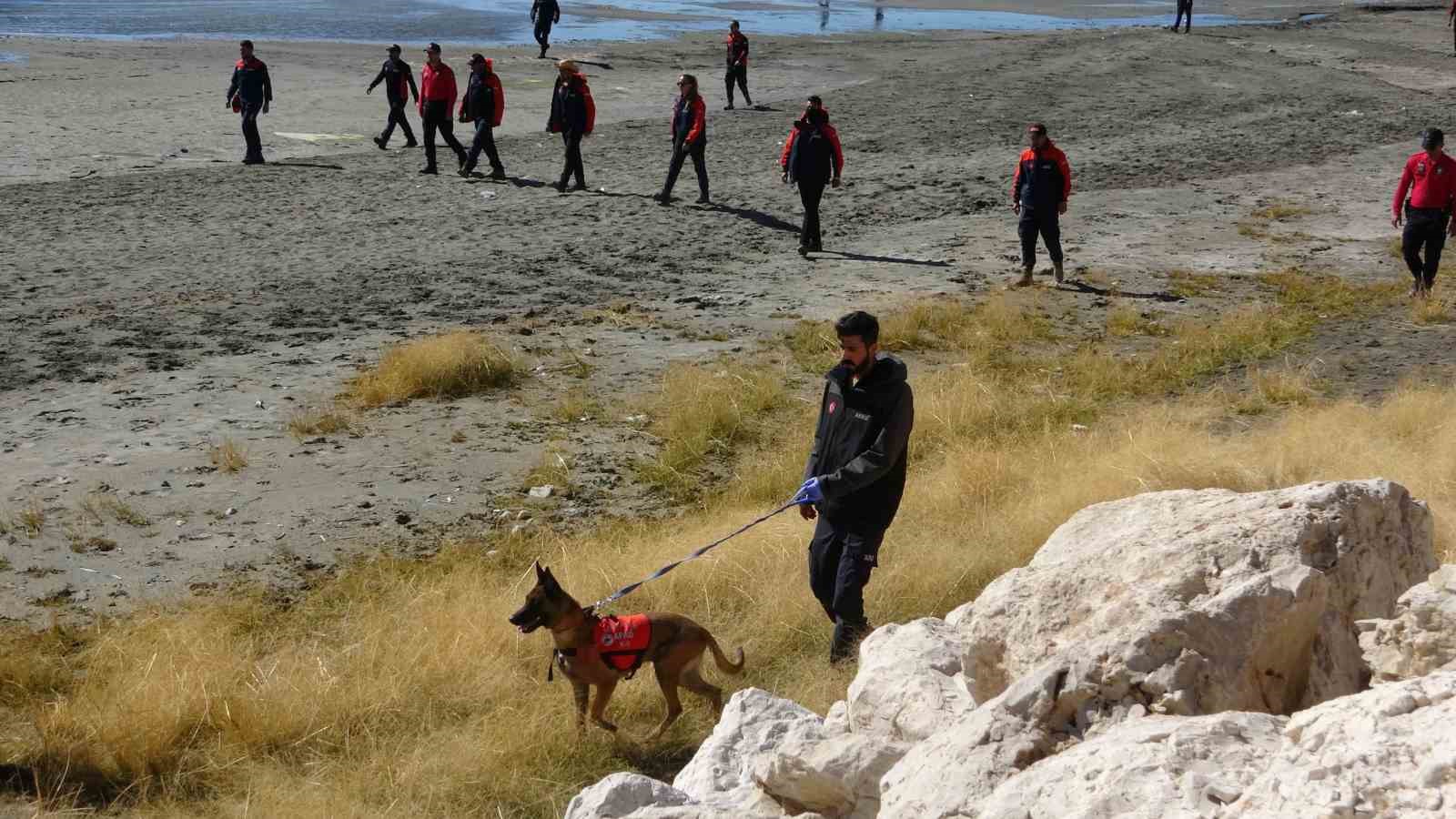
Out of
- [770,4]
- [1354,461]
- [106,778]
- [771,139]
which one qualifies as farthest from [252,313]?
[770,4]

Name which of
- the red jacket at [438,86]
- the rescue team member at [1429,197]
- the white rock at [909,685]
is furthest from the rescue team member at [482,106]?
the white rock at [909,685]

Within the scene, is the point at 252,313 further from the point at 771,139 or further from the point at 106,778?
the point at 771,139

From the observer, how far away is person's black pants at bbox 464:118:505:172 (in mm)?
17953

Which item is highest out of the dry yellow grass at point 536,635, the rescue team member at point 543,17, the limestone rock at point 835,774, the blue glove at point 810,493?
the rescue team member at point 543,17

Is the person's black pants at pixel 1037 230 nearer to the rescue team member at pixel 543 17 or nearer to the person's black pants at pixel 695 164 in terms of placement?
the person's black pants at pixel 695 164

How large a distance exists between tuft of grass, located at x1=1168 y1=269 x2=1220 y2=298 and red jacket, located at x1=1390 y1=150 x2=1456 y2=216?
2.15 metres

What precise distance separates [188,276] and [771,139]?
34.2 ft

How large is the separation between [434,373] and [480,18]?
108 ft

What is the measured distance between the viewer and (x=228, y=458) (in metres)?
9.13

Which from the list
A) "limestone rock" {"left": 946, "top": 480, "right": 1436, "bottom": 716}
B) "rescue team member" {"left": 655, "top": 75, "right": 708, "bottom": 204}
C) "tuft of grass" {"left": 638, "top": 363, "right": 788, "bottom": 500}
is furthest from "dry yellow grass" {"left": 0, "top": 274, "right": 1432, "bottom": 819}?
"rescue team member" {"left": 655, "top": 75, "right": 708, "bottom": 204}

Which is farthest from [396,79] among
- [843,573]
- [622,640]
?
[622,640]

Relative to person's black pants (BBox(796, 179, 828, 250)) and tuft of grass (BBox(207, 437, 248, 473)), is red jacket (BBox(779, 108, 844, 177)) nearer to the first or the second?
person's black pants (BBox(796, 179, 828, 250))

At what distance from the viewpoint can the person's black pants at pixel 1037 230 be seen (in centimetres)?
1388

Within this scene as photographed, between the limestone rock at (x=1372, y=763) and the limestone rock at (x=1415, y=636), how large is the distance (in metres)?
0.65
